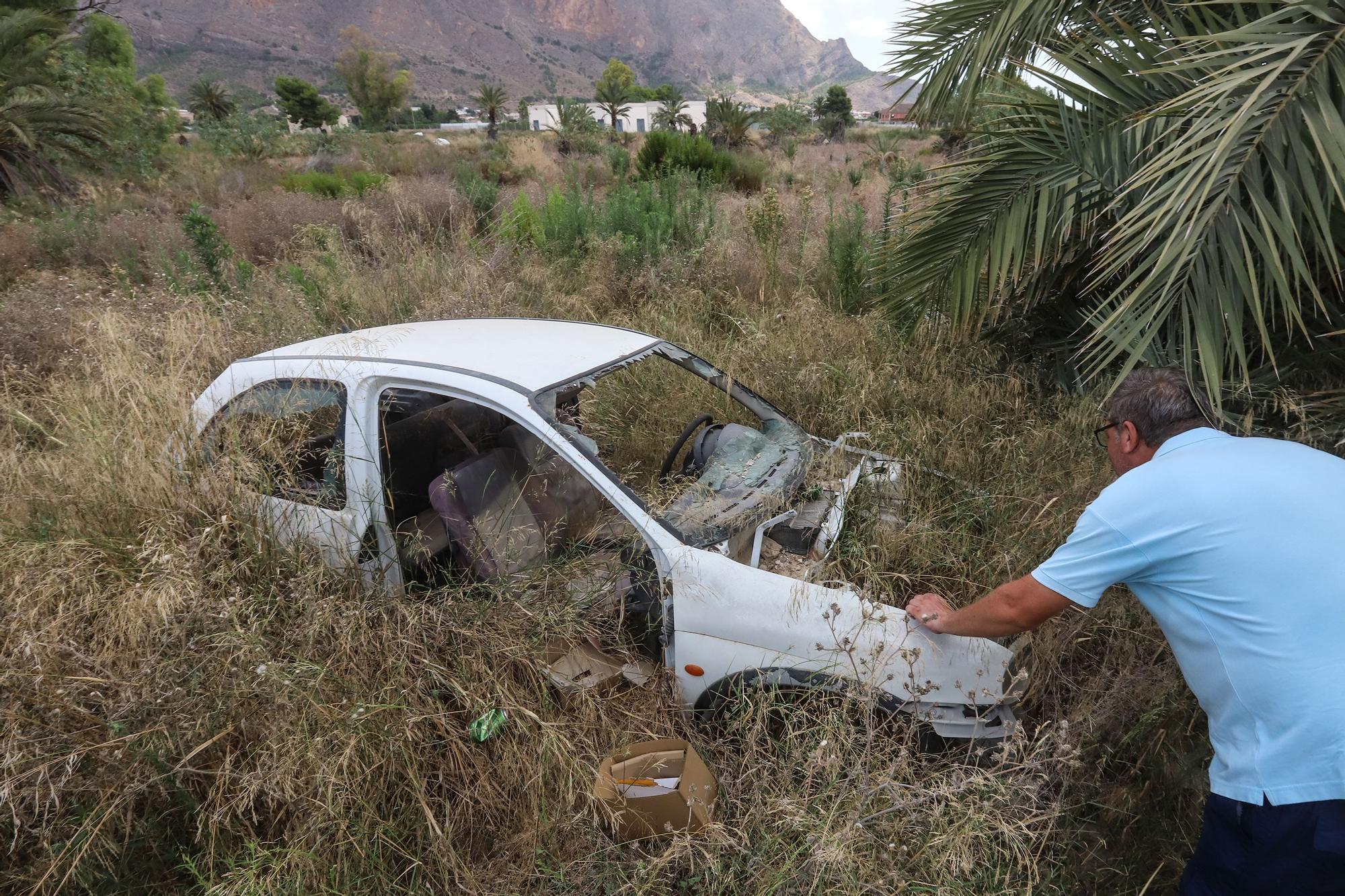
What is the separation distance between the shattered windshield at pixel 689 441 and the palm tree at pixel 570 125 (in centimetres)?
1701

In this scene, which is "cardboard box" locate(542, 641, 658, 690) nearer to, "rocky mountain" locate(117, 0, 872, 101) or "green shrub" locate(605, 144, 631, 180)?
"green shrub" locate(605, 144, 631, 180)

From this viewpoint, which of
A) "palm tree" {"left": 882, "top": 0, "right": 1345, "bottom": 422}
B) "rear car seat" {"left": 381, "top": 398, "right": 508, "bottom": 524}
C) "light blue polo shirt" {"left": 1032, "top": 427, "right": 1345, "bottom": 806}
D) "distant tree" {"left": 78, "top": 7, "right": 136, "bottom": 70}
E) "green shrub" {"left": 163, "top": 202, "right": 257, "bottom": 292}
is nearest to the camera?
"light blue polo shirt" {"left": 1032, "top": 427, "right": 1345, "bottom": 806}

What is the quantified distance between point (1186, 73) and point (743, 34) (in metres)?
215

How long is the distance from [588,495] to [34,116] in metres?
14.2

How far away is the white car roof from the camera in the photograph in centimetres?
276

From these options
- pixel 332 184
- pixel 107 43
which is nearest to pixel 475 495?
pixel 332 184

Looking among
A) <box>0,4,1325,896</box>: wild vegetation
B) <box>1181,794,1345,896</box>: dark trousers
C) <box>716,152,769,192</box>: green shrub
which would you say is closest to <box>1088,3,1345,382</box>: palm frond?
<box>0,4,1325,896</box>: wild vegetation

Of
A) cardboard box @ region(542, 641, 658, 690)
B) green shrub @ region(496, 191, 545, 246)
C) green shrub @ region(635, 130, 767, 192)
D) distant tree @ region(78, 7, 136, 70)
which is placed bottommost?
cardboard box @ region(542, 641, 658, 690)

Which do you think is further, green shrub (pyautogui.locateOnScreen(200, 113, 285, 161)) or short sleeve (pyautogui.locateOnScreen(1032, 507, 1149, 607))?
green shrub (pyautogui.locateOnScreen(200, 113, 285, 161))

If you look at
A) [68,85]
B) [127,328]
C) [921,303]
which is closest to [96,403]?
[127,328]

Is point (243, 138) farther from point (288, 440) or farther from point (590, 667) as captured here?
point (590, 667)

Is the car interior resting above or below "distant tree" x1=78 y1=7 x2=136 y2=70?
below

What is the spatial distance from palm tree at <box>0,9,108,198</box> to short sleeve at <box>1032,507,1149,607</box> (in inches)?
576

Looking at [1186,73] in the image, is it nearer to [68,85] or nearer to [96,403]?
[96,403]
